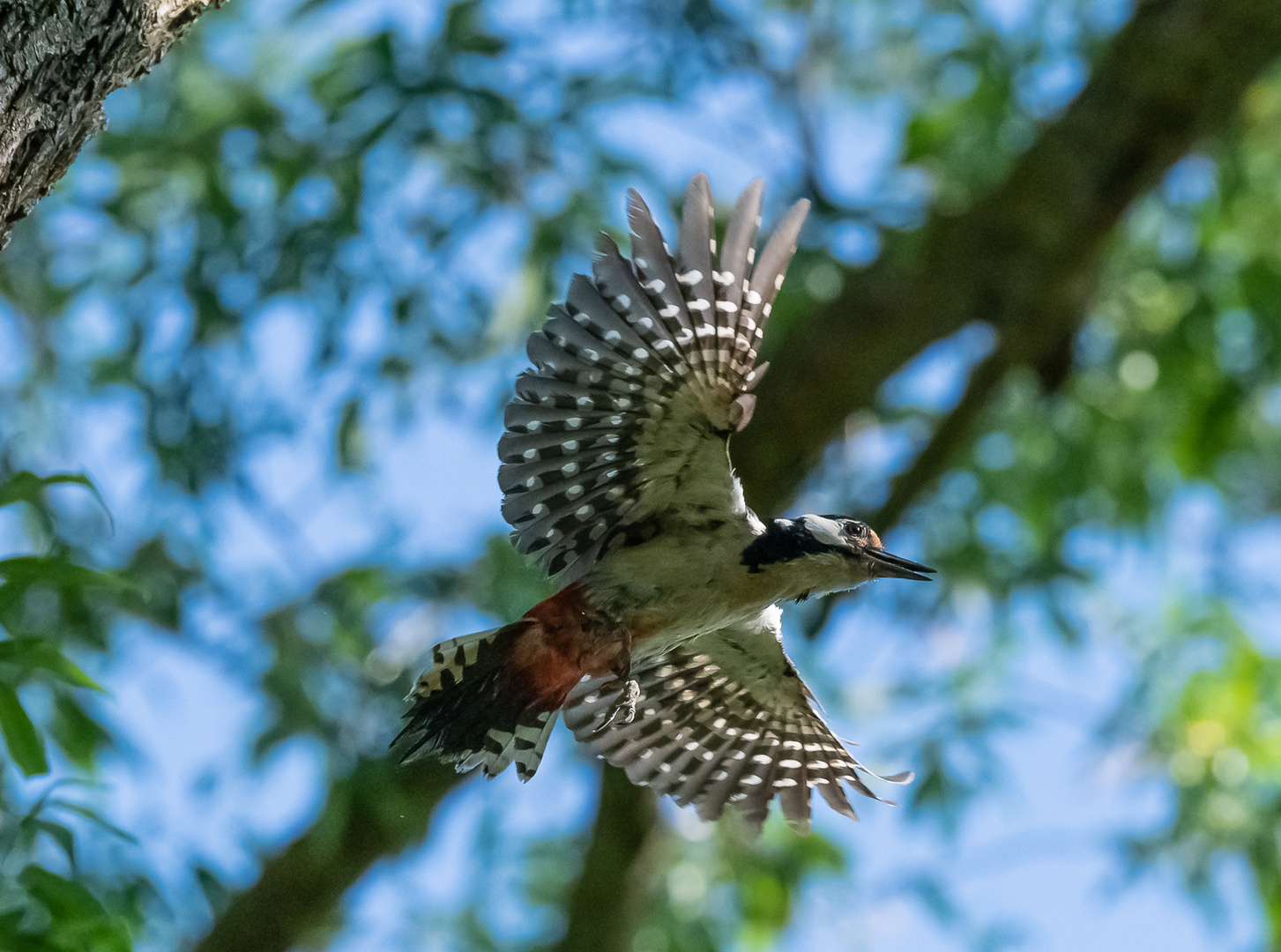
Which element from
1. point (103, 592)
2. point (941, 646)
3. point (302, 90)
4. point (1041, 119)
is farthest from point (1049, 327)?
point (103, 592)

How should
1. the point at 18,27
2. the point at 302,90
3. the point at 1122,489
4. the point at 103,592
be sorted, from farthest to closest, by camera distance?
the point at 1122,489 → the point at 302,90 → the point at 103,592 → the point at 18,27

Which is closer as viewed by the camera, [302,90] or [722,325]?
[722,325]

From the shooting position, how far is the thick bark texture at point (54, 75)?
6.57ft

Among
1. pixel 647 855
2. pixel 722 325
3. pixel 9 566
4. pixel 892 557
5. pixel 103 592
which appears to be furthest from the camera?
pixel 647 855

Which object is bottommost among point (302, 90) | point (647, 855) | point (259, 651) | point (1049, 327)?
point (647, 855)

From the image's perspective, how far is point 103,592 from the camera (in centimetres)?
491

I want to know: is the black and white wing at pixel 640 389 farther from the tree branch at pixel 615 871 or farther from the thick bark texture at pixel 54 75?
the tree branch at pixel 615 871

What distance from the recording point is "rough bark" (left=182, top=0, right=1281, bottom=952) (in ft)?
18.0

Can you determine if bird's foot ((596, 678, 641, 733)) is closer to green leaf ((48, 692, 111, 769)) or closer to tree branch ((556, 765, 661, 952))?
green leaf ((48, 692, 111, 769))

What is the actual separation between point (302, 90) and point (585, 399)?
3.59 meters

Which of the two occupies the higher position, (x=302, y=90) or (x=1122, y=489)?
(x=302, y=90)

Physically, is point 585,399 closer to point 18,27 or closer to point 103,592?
point 18,27

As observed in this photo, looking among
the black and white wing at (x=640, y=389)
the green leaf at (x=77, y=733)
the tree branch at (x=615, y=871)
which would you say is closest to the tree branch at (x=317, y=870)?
the tree branch at (x=615, y=871)

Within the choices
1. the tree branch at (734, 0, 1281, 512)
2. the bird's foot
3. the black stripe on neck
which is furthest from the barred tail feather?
the tree branch at (734, 0, 1281, 512)
